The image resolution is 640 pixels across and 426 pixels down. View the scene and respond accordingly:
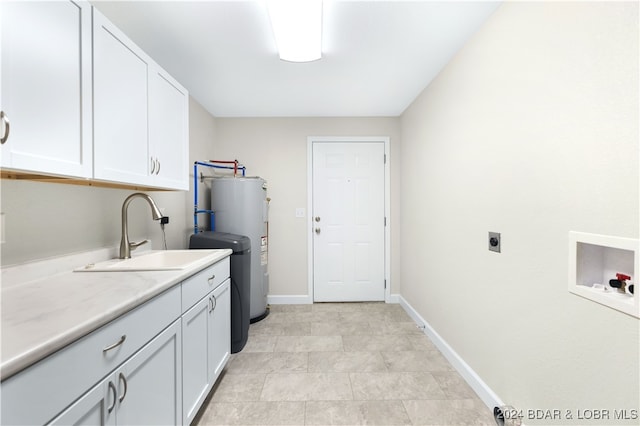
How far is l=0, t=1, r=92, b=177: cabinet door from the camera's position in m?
0.84

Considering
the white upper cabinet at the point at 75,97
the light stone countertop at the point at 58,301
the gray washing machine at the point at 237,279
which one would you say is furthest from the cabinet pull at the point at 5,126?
the gray washing machine at the point at 237,279

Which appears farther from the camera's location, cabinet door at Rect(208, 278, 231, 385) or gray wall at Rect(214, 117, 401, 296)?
gray wall at Rect(214, 117, 401, 296)

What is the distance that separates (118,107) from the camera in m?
1.27

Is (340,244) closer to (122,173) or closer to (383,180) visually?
(383,180)

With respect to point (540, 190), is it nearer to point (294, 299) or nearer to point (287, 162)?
point (287, 162)

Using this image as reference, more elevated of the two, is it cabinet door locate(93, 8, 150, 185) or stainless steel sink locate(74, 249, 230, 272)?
cabinet door locate(93, 8, 150, 185)

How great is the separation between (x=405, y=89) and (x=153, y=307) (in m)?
2.67

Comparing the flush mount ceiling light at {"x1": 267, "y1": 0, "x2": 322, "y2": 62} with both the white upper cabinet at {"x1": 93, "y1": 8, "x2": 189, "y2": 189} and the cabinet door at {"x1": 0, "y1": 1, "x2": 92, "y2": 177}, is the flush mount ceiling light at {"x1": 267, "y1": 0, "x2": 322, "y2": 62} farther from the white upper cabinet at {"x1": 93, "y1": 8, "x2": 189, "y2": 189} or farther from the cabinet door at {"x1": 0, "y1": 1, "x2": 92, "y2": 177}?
the cabinet door at {"x1": 0, "y1": 1, "x2": 92, "y2": 177}

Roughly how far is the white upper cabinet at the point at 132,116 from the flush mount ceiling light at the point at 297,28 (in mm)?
772

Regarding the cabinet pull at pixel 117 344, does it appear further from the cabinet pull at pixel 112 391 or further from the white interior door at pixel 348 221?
the white interior door at pixel 348 221

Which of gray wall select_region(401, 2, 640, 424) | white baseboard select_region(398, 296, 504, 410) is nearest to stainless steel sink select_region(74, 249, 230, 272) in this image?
gray wall select_region(401, 2, 640, 424)

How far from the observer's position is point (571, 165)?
107cm

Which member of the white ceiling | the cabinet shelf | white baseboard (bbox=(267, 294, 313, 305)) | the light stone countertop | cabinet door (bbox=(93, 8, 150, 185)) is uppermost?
the white ceiling

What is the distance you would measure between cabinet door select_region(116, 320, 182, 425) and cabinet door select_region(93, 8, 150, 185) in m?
0.79
